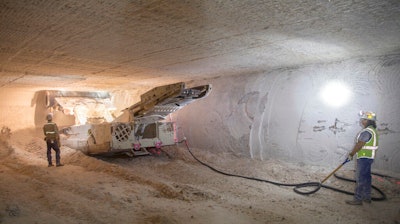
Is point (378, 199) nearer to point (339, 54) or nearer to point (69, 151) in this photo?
point (339, 54)

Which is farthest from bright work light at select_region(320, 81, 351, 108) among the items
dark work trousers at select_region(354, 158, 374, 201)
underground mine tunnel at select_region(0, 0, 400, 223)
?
dark work trousers at select_region(354, 158, 374, 201)

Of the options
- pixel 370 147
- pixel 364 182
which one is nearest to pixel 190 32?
pixel 370 147

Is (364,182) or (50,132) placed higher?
(50,132)

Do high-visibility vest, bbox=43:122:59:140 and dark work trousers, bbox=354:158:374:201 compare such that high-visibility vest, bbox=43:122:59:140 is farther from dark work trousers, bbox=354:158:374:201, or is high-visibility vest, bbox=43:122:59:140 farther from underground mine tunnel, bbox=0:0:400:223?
dark work trousers, bbox=354:158:374:201

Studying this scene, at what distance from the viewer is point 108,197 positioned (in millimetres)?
4555

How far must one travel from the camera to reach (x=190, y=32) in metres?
4.09

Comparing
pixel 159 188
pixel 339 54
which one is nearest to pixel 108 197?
pixel 159 188

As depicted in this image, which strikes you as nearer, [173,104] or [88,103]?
[173,104]

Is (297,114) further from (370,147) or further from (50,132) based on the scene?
(50,132)

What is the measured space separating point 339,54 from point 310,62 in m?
0.94

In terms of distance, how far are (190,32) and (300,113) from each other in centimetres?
418

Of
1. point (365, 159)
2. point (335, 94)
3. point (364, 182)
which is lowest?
point (364, 182)

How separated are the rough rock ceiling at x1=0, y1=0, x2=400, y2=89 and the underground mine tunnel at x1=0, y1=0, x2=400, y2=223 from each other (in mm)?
29

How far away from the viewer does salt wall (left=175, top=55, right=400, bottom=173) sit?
18.7ft
